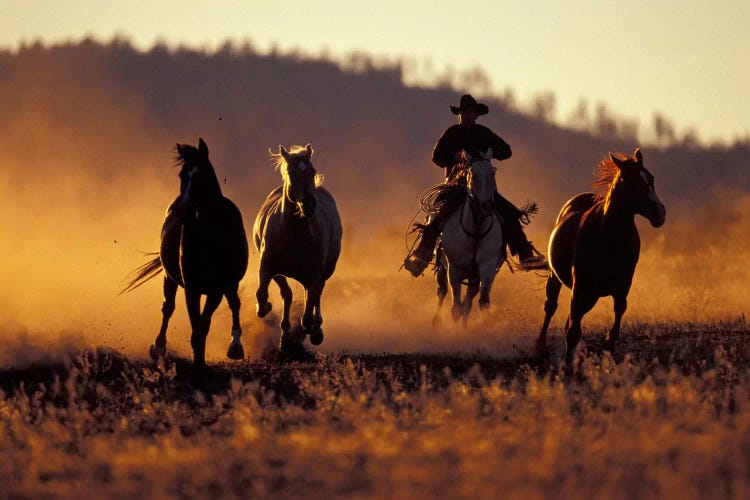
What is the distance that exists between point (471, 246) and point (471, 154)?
3.90ft

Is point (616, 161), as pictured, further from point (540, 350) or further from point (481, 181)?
point (481, 181)

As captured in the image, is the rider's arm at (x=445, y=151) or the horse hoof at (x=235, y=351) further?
the rider's arm at (x=445, y=151)

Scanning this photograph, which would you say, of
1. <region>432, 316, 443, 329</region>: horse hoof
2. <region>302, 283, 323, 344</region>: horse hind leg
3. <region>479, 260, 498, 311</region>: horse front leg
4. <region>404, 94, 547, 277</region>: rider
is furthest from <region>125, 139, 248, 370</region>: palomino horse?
<region>404, 94, 547, 277</region>: rider

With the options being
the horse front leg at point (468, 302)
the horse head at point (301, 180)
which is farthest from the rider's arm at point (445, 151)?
the horse head at point (301, 180)

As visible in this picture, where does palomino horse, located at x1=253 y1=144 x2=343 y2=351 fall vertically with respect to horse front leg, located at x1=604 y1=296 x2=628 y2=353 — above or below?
above

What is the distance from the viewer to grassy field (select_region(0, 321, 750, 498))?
7715 millimetres

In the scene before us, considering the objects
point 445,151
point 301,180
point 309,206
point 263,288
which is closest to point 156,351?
point 263,288

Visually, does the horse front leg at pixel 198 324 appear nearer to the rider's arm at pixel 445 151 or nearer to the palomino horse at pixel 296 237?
the palomino horse at pixel 296 237

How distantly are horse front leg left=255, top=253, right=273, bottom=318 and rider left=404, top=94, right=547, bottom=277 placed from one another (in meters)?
3.14

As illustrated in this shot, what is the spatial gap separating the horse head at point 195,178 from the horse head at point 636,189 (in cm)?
381

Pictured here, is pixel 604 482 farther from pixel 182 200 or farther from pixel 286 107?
pixel 286 107

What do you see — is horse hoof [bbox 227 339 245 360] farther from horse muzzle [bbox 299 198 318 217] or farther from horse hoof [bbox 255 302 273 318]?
horse hoof [bbox 255 302 273 318]

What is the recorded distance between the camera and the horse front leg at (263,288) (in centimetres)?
1666

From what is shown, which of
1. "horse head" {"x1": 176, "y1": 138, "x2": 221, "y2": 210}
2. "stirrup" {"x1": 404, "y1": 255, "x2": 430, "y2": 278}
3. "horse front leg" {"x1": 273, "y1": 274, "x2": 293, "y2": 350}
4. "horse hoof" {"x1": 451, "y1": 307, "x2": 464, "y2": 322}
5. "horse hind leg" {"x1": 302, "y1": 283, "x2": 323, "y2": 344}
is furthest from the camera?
"stirrup" {"x1": 404, "y1": 255, "x2": 430, "y2": 278}
